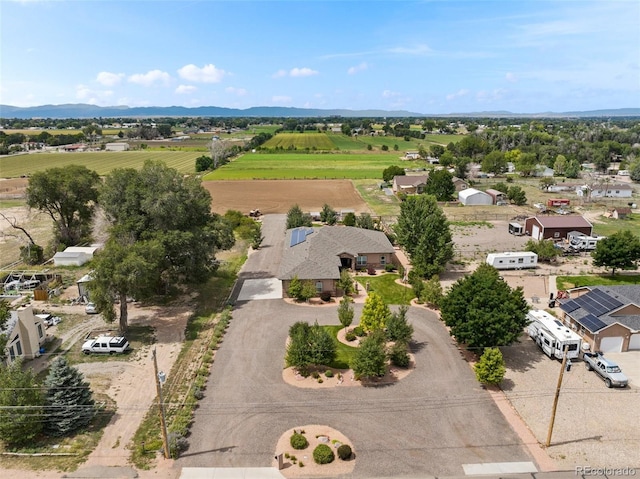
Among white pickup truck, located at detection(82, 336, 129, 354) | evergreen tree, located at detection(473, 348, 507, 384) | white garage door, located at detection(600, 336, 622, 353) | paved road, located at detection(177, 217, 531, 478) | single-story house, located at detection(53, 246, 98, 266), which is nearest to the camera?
paved road, located at detection(177, 217, 531, 478)

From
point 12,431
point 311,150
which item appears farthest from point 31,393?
point 311,150

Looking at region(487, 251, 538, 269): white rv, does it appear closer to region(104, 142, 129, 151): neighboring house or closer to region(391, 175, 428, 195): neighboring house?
region(391, 175, 428, 195): neighboring house

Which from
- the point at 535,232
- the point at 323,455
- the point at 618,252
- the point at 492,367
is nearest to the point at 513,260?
the point at 618,252

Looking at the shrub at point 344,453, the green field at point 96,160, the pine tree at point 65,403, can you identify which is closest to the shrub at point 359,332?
the shrub at point 344,453

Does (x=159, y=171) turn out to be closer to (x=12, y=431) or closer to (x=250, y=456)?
(x=12, y=431)

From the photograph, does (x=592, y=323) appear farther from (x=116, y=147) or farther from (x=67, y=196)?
(x=116, y=147)

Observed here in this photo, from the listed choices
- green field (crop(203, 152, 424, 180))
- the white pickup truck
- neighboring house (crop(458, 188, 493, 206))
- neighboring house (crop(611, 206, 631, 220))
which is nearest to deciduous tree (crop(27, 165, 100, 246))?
the white pickup truck
